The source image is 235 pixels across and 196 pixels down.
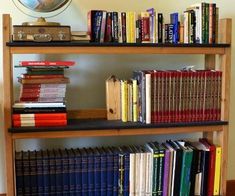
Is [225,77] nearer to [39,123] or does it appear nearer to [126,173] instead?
[126,173]

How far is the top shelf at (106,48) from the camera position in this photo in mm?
1880

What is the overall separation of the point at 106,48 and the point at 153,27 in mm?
290

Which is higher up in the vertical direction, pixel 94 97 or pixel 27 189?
pixel 94 97

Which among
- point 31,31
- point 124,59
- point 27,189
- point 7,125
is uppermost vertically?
point 31,31

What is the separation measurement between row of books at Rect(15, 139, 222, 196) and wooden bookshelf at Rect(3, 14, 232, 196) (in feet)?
0.30

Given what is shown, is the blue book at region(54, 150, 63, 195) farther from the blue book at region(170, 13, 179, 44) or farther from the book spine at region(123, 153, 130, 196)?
the blue book at region(170, 13, 179, 44)

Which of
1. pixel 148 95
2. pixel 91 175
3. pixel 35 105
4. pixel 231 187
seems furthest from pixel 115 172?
pixel 231 187

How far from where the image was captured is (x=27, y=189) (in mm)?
2023

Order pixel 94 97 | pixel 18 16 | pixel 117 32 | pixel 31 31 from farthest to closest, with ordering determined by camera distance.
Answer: pixel 94 97 < pixel 18 16 < pixel 117 32 < pixel 31 31

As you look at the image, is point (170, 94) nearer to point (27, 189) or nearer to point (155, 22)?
point (155, 22)

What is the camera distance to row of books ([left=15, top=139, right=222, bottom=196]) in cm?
204

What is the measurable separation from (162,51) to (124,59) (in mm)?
377

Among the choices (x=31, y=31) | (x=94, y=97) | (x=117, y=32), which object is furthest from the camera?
(x=94, y=97)

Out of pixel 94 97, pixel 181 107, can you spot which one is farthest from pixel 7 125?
pixel 181 107
